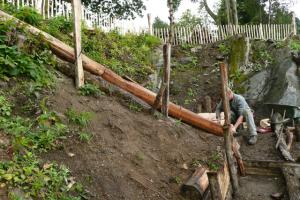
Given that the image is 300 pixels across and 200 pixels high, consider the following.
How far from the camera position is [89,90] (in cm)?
743

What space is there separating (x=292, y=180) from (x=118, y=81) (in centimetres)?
428

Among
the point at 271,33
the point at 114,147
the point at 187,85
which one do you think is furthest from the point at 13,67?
the point at 271,33

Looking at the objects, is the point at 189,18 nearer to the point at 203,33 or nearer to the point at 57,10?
the point at 203,33

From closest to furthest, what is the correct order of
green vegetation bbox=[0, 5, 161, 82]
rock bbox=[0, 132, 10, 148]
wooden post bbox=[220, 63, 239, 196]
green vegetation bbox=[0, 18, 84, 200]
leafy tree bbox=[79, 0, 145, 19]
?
green vegetation bbox=[0, 18, 84, 200]
rock bbox=[0, 132, 10, 148]
wooden post bbox=[220, 63, 239, 196]
green vegetation bbox=[0, 5, 161, 82]
leafy tree bbox=[79, 0, 145, 19]

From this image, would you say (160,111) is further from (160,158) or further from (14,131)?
(14,131)

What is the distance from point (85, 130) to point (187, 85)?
985cm

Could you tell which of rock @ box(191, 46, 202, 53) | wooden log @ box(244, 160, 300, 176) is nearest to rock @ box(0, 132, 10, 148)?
wooden log @ box(244, 160, 300, 176)

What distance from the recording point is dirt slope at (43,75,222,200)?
504 centimetres

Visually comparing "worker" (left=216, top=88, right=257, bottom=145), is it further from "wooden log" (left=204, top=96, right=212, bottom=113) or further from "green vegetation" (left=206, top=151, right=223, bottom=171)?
"wooden log" (left=204, top=96, right=212, bottom=113)

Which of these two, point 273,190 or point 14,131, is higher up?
point 14,131

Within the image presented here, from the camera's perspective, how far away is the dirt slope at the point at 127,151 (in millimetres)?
5043

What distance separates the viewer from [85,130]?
5.96 metres

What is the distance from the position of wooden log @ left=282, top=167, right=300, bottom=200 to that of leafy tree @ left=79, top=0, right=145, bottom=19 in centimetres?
2048

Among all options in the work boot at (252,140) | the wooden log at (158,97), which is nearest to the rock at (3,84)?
the wooden log at (158,97)
